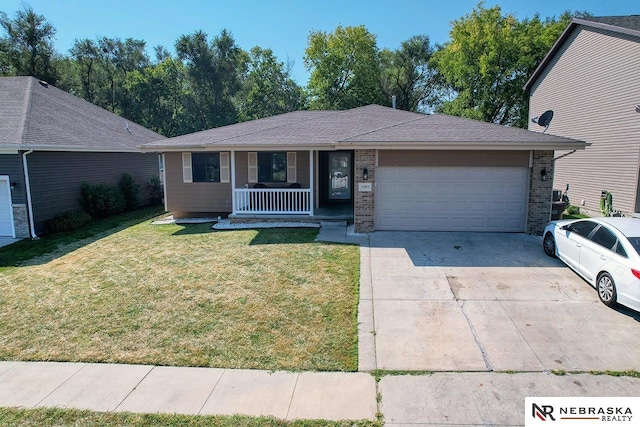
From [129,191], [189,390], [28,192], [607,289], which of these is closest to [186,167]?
[129,191]

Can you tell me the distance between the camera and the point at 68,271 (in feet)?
29.9

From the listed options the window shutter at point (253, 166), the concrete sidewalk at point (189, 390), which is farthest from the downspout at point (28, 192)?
the concrete sidewalk at point (189, 390)

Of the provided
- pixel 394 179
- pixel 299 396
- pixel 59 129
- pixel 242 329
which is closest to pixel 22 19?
pixel 59 129

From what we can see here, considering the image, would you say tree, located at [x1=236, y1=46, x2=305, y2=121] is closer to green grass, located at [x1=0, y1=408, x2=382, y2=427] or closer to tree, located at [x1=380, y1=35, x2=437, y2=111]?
tree, located at [x1=380, y1=35, x2=437, y2=111]

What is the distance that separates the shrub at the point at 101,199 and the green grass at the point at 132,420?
1274 cm

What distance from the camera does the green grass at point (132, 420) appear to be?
13.4 ft

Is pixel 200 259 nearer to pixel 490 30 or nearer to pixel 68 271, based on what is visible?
pixel 68 271

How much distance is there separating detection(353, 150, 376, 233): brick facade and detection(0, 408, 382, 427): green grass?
815cm

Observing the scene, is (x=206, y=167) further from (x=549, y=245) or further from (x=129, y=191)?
(x=549, y=245)

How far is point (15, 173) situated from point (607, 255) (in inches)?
615

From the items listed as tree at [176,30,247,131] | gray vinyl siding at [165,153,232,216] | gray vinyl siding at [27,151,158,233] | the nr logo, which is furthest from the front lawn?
tree at [176,30,247,131]

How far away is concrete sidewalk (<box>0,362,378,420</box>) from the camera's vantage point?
436cm

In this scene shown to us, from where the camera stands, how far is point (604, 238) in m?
7.40

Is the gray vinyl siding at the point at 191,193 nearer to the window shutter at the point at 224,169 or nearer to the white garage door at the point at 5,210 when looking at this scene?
the window shutter at the point at 224,169
